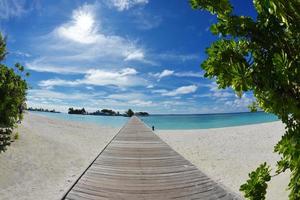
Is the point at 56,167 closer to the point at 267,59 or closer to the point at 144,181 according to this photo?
the point at 144,181

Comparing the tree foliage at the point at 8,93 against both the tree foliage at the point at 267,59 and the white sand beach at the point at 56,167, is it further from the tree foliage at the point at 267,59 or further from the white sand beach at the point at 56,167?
the tree foliage at the point at 267,59

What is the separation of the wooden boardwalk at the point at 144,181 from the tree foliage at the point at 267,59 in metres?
3.83

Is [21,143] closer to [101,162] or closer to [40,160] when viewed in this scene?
[40,160]

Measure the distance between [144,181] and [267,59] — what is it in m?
5.03

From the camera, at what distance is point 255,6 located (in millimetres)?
2053

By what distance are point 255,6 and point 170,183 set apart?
4.91 m

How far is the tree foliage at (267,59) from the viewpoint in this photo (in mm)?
1564

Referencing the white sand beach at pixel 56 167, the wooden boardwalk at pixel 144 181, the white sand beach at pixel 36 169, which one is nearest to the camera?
the wooden boardwalk at pixel 144 181

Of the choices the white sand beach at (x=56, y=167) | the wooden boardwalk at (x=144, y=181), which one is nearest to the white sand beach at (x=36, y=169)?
the white sand beach at (x=56, y=167)

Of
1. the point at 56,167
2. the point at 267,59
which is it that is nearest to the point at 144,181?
the point at 56,167

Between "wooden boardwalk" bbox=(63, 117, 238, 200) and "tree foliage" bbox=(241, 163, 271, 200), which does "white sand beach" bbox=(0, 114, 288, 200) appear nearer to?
"wooden boardwalk" bbox=(63, 117, 238, 200)

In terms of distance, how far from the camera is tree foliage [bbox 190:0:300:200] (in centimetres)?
156

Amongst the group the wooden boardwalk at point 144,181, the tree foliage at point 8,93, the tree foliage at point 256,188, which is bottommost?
the wooden boardwalk at point 144,181

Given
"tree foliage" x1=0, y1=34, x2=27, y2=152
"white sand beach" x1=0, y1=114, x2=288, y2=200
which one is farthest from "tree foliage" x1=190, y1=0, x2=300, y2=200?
"tree foliage" x1=0, y1=34, x2=27, y2=152
